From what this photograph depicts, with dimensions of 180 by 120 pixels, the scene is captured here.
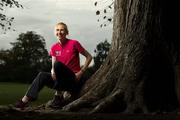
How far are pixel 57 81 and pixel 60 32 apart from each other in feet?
2.84

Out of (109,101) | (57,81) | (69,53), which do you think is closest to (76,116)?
(109,101)

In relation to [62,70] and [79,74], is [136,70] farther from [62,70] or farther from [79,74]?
[62,70]

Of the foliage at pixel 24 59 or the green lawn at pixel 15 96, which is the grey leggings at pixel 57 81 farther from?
the foliage at pixel 24 59

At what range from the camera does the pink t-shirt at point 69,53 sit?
10.4 metres

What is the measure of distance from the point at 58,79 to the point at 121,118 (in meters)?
1.85

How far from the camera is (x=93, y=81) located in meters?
10.7

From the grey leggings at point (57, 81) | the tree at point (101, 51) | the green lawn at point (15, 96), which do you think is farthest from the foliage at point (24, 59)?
the grey leggings at point (57, 81)

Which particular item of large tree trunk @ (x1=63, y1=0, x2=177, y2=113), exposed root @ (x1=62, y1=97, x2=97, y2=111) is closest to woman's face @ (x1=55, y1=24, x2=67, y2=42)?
large tree trunk @ (x1=63, y1=0, x2=177, y2=113)

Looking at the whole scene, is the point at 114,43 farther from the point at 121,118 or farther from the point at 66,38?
A: the point at 121,118

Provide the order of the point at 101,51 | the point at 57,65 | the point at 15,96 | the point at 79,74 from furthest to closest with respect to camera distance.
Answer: the point at 101,51 → the point at 15,96 → the point at 79,74 → the point at 57,65

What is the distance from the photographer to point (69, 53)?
10336 mm

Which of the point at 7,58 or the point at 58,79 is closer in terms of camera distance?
the point at 58,79

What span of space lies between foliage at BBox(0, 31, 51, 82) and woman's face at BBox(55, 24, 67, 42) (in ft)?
291

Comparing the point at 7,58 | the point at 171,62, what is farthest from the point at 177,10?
the point at 7,58
